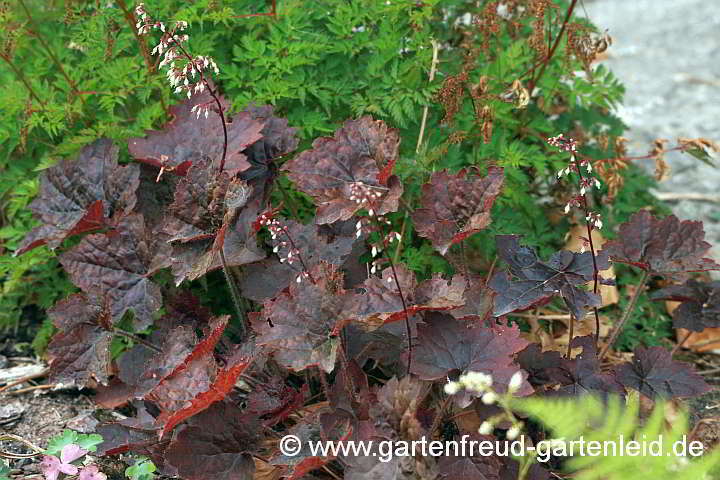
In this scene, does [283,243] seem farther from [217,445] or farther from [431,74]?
[431,74]

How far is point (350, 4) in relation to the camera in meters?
2.61

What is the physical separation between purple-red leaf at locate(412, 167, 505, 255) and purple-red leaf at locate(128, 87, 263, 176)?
0.52 meters

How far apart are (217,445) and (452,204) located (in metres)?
0.87

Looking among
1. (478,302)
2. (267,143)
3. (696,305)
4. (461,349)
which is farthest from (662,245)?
→ (267,143)

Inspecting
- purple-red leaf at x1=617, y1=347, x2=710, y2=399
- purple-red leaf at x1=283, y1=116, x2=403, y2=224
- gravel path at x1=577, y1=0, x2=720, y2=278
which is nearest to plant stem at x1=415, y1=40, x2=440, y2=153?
purple-red leaf at x1=283, y1=116, x2=403, y2=224

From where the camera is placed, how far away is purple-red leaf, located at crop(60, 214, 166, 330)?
227 cm

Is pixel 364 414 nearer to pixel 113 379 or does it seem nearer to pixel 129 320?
pixel 113 379

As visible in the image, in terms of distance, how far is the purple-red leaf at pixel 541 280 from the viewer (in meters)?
2.00

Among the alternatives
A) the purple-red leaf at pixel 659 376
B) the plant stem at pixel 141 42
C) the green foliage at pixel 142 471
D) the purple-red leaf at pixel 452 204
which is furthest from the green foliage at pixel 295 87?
the green foliage at pixel 142 471

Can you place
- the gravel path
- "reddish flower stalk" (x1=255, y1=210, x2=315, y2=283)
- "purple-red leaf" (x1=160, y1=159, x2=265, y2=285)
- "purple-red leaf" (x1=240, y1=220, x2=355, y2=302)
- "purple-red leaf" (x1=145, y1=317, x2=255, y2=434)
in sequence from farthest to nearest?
the gravel path
"purple-red leaf" (x1=240, y1=220, x2=355, y2=302)
"purple-red leaf" (x1=160, y1=159, x2=265, y2=285)
"reddish flower stalk" (x1=255, y1=210, x2=315, y2=283)
"purple-red leaf" (x1=145, y1=317, x2=255, y2=434)

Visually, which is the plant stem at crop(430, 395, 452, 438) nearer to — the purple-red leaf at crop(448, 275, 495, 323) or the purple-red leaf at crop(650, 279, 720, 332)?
the purple-red leaf at crop(448, 275, 495, 323)

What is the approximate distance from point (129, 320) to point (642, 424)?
1.74 meters

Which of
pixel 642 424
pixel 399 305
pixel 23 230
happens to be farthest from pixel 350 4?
pixel 642 424

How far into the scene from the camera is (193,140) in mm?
2398
